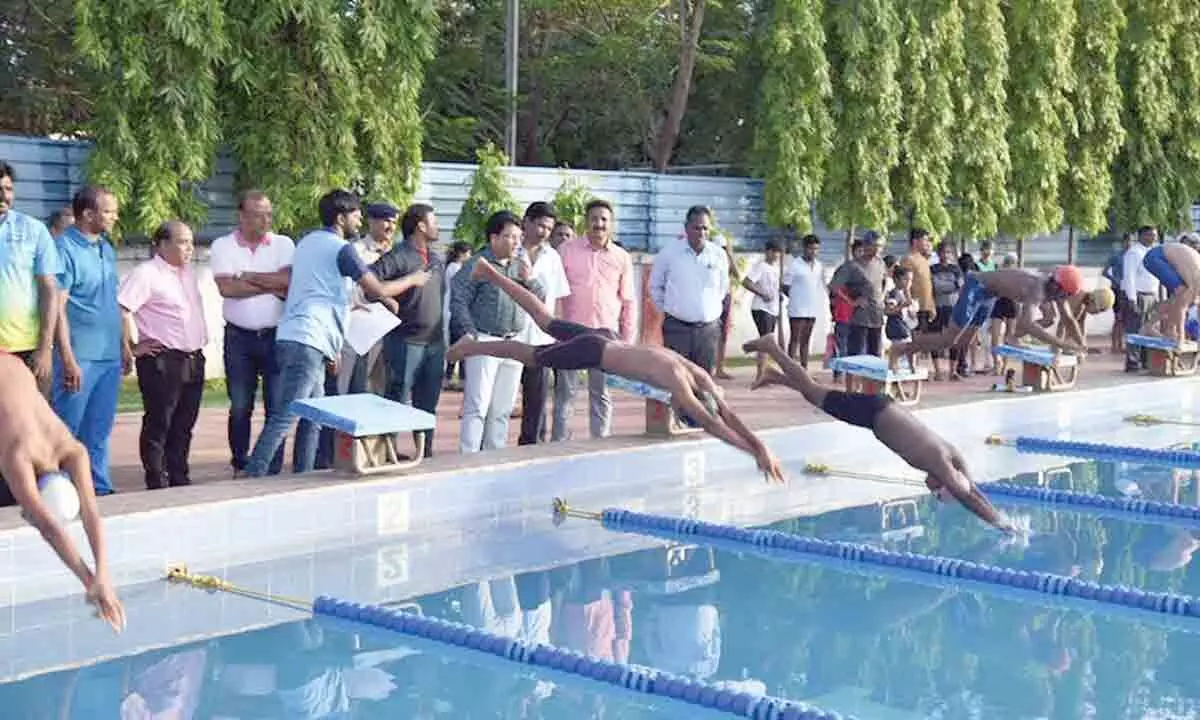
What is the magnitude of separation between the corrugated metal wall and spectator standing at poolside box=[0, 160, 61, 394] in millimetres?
6955

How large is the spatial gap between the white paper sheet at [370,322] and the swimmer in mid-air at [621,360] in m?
0.85

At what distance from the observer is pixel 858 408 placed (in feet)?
23.1

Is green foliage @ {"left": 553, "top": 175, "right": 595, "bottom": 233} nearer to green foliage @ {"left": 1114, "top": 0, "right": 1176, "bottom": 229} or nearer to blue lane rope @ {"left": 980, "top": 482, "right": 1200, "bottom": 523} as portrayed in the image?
blue lane rope @ {"left": 980, "top": 482, "right": 1200, "bottom": 523}

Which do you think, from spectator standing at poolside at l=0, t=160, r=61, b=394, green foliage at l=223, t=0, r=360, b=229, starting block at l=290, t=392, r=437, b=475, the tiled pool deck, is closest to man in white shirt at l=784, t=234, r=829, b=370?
the tiled pool deck

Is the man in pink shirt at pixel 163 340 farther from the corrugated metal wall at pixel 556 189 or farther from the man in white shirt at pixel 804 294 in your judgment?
the man in white shirt at pixel 804 294

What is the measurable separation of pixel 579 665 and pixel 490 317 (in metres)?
3.40

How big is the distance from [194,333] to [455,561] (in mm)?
1814

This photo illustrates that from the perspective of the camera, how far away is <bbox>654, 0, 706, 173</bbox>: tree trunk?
64.3ft

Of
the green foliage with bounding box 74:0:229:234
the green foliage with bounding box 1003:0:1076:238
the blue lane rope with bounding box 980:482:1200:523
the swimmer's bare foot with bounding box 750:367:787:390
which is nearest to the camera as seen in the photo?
the swimmer's bare foot with bounding box 750:367:787:390

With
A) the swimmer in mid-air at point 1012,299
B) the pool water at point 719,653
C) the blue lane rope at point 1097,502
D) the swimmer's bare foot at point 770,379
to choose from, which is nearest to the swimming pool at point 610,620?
the pool water at point 719,653

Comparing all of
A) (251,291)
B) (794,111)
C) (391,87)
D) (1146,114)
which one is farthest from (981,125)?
(251,291)

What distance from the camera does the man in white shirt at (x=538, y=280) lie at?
891 cm

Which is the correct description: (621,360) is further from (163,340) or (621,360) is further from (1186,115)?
(1186,115)

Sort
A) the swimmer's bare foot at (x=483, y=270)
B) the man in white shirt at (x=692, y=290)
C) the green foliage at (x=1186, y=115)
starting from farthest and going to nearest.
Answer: the green foliage at (x=1186, y=115) < the man in white shirt at (x=692, y=290) < the swimmer's bare foot at (x=483, y=270)
